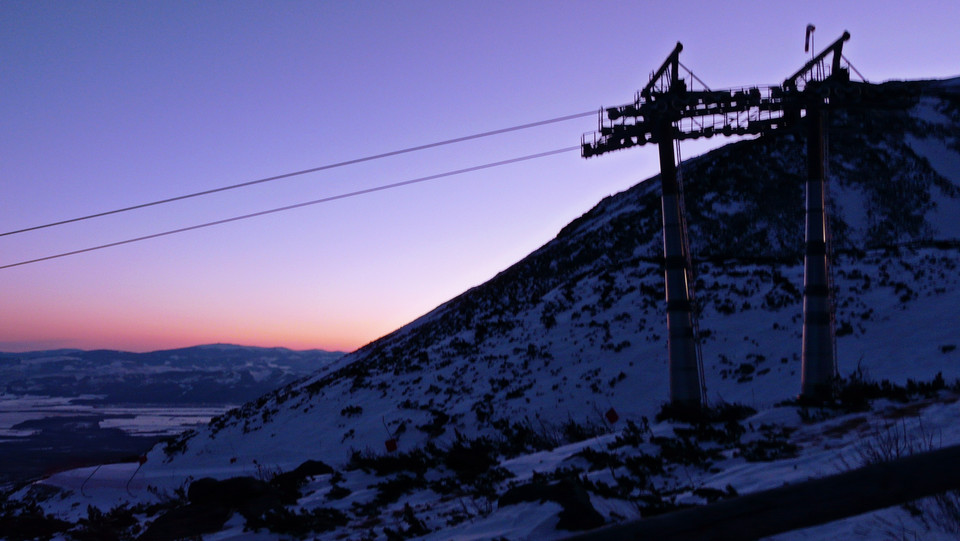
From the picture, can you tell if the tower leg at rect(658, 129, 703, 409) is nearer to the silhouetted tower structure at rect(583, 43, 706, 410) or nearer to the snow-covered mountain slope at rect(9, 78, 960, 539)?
the silhouetted tower structure at rect(583, 43, 706, 410)

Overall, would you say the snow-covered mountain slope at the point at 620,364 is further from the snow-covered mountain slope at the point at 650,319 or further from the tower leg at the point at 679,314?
the tower leg at the point at 679,314

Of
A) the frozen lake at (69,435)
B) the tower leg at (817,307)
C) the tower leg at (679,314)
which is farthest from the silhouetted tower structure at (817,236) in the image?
the frozen lake at (69,435)

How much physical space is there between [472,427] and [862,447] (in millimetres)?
16227

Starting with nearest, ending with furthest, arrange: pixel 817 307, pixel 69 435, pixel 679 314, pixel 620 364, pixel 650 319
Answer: pixel 679 314 < pixel 817 307 < pixel 620 364 < pixel 650 319 < pixel 69 435

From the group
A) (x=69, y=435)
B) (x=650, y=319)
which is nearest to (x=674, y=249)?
(x=650, y=319)

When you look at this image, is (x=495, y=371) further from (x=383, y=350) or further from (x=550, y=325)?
(x=383, y=350)

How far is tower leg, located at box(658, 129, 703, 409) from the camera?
14.2 meters

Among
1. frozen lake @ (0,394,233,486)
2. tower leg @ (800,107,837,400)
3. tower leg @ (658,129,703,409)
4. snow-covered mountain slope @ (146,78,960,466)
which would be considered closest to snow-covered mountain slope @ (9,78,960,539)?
snow-covered mountain slope @ (146,78,960,466)

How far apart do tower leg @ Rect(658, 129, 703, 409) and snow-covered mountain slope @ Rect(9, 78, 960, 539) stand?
1.59 m

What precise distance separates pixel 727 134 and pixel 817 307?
4730 millimetres

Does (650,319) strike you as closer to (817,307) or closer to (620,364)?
(620,364)

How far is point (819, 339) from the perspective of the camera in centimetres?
1445

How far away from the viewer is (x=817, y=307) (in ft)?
47.8

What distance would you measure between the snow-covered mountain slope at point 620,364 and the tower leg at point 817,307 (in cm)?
242
